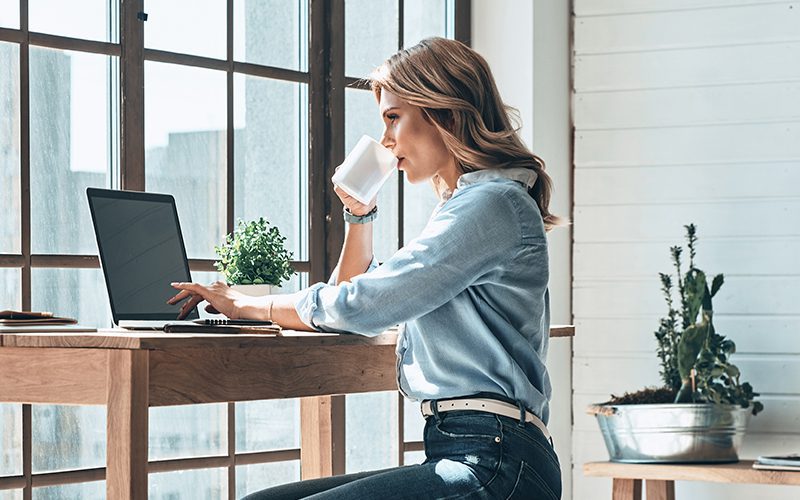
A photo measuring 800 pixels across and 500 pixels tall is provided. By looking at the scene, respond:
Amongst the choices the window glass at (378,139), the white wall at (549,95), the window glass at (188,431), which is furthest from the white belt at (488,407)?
the white wall at (549,95)

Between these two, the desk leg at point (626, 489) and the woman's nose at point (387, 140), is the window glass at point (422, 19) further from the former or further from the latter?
the woman's nose at point (387, 140)

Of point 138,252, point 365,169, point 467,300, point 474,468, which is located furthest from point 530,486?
point 138,252

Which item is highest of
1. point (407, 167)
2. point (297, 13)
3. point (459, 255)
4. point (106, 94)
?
point (297, 13)

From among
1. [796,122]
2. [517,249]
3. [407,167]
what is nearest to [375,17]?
[796,122]

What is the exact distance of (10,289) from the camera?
262 cm

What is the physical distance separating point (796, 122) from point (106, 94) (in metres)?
1.99

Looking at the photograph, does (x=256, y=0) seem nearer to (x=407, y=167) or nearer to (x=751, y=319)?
(x=407, y=167)

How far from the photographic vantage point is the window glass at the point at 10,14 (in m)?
2.62

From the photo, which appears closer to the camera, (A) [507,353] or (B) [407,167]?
(A) [507,353]

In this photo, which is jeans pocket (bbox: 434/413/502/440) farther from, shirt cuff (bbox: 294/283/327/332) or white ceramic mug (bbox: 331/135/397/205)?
white ceramic mug (bbox: 331/135/397/205)

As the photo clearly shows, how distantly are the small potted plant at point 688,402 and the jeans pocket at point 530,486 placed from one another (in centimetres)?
155

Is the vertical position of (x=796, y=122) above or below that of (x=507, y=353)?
above

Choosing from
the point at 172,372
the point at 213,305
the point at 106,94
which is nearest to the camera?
the point at 172,372

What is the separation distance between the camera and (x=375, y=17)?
3.53 meters
